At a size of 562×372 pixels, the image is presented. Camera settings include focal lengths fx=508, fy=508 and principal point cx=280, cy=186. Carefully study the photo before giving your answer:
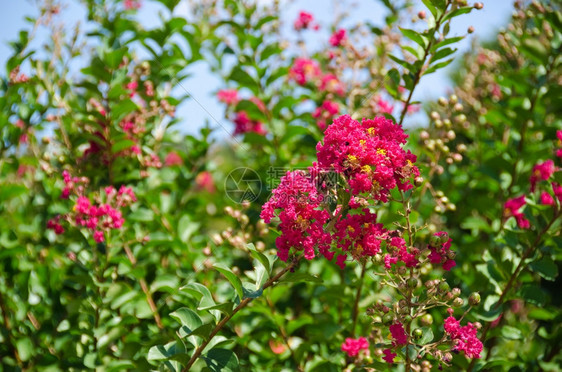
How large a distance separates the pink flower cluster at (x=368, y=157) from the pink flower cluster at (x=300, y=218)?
0.10 metres

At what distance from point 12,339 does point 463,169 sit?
2643 mm

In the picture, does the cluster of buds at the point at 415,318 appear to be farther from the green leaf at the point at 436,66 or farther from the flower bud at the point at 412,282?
the green leaf at the point at 436,66

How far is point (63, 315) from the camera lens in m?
2.23

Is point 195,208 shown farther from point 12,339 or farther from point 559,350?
point 559,350

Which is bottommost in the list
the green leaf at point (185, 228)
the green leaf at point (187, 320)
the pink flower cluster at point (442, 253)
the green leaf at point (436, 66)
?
the green leaf at point (185, 228)

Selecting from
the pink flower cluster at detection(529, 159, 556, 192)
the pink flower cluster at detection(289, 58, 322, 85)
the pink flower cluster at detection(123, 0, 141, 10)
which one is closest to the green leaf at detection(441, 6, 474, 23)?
the pink flower cluster at detection(529, 159, 556, 192)

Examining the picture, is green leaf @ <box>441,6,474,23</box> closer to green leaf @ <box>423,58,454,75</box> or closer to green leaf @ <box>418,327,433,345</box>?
green leaf @ <box>423,58,454,75</box>

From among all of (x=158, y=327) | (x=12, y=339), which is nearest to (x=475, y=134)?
(x=158, y=327)

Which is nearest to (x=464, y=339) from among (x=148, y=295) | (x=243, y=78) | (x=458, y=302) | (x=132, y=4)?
(x=458, y=302)

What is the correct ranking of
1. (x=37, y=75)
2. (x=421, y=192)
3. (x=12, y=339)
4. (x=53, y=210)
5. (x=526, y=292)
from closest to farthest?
(x=526, y=292), (x=12, y=339), (x=421, y=192), (x=53, y=210), (x=37, y=75)

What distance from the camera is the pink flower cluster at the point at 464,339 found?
141 cm

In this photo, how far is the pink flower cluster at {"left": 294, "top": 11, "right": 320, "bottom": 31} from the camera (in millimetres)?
3291

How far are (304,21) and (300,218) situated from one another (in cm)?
223

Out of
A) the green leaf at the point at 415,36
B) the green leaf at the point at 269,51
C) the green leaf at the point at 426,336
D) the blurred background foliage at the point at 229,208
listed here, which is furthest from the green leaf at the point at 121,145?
the green leaf at the point at 426,336
